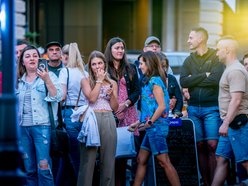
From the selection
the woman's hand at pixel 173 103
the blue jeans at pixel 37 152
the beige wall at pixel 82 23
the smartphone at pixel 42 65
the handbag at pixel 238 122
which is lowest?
the blue jeans at pixel 37 152

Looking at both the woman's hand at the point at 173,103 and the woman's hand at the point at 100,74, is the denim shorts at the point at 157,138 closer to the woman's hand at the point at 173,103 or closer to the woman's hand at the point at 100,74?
the woman's hand at the point at 100,74

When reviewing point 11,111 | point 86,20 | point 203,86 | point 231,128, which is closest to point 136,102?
point 203,86

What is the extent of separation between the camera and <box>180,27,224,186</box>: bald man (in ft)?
32.1

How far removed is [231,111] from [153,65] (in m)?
1.08

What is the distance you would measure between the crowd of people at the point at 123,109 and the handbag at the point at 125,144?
0.11m

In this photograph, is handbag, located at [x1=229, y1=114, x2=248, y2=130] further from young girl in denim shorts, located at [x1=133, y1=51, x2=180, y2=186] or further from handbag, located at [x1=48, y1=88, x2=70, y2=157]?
handbag, located at [x1=48, y1=88, x2=70, y2=157]

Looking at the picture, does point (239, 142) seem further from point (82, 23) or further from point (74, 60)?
point (82, 23)

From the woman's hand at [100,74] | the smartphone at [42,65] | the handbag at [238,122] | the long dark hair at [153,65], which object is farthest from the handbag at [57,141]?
the handbag at [238,122]

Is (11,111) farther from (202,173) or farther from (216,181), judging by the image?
(202,173)

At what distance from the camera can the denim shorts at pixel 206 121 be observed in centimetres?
976

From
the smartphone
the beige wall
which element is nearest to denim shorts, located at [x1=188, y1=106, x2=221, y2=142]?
the smartphone

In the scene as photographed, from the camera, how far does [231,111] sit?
8.77 m

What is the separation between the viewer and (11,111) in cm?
419

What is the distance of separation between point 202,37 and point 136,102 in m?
1.23
